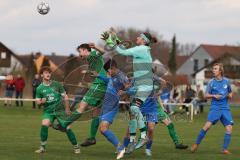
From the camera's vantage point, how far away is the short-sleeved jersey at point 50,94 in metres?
13.0

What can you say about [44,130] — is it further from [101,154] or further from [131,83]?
[131,83]

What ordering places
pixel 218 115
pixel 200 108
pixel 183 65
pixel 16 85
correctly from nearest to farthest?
1. pixel 218 115
2. pixel 16 85
3. pixel 200 108
4. pixel 183 65

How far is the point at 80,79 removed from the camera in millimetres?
14977

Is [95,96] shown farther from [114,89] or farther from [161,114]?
[161,114]

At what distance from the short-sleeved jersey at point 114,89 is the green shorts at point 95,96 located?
0.73m

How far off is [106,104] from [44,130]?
146 cm

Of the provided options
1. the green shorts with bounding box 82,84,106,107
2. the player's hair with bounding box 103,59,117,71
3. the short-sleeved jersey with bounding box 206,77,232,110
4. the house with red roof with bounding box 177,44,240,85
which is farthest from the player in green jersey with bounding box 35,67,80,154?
the house with red roof with bounding box 177,44,240,85

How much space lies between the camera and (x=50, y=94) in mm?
13008

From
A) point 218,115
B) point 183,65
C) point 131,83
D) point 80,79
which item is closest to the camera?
point 131,83

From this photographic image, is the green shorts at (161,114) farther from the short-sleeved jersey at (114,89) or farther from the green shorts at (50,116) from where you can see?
the green shorts at (50,116)

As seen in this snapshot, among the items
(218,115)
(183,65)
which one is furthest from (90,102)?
(183,65)

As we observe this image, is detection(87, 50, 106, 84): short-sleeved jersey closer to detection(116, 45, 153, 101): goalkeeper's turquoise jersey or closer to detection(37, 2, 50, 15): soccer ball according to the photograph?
detection(116, 45, 153, 101): goalkeeper's turquoise jersey

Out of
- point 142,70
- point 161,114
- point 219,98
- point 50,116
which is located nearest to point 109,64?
point 142,70

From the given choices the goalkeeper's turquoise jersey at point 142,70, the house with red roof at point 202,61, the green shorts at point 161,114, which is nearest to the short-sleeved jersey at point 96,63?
the goalkeeper's turquoise jersey at point 142,70
